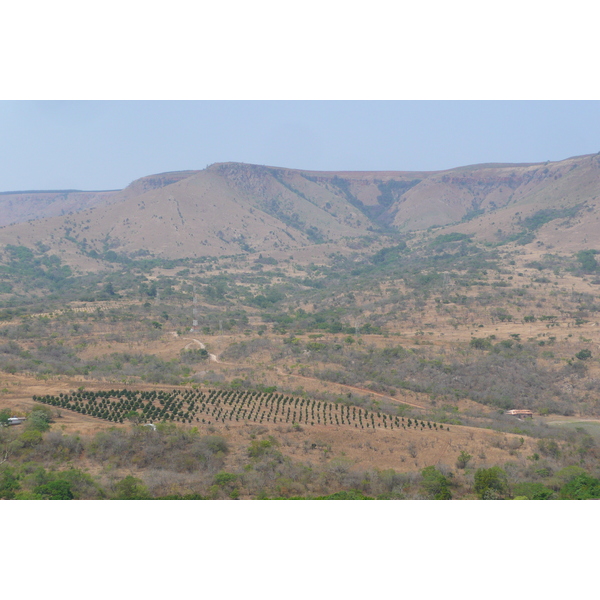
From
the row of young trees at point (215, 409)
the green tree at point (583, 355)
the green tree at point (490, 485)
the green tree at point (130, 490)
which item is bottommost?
the row of young trees at point (215, 409)

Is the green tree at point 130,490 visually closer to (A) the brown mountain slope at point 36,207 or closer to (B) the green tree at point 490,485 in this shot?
(B) the green tree at point 490,485

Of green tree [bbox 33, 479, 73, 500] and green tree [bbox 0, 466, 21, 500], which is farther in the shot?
green tree [bbox 33, 479, 73, 500]

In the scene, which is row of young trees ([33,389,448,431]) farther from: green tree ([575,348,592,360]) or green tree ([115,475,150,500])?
green tree ([575,348,592,360])

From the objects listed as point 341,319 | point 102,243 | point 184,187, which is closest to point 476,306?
point 341,319

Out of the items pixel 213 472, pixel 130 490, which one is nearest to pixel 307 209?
pixel 213 472

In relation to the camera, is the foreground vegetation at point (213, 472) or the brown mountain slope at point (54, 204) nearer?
the foreground vegetation at point (213, 472)

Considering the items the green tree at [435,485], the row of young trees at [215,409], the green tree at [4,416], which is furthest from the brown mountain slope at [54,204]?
the green tree at [435,485]

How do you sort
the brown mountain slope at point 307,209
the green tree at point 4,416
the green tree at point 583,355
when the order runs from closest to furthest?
the green tree at point 4,416
the green tree at point 583,355
the brown mountain slope at point 307,209

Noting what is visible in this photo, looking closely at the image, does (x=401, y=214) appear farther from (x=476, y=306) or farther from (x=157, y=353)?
(x=157, y=353)

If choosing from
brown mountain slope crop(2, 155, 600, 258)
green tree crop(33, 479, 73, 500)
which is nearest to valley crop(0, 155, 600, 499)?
green tree crop(33, 479, 73, 500)

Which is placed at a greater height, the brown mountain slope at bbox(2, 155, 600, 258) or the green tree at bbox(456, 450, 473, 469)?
the brown mountain slope at bbox(2, 155, 600, 258)

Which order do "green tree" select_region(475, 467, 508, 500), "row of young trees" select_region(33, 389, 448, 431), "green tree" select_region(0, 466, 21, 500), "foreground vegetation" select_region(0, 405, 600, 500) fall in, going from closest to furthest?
"green tree" select_region(0, 466, 21, 500) → "foreground vegetation" select_region(0, 405, 600, 500) → "green tree" select_region(475, 467, 508, 500) → "row of young trees" select_region(33, 389, 448, 431)

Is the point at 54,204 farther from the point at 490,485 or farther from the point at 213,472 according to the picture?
the point at 490,485
